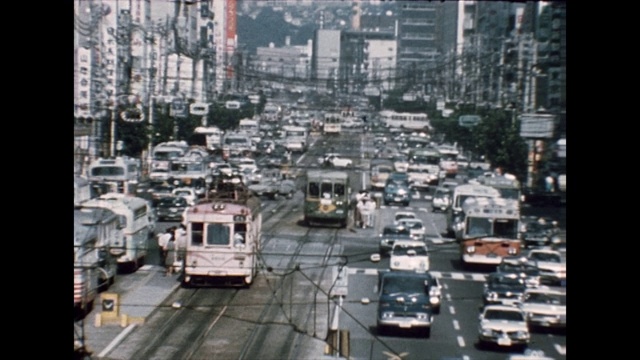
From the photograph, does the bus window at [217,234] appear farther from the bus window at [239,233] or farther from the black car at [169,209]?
the black car at [169,209]

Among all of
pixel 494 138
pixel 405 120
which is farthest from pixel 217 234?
pixel 405 120

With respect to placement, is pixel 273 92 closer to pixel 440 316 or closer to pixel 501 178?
pixel 501 178

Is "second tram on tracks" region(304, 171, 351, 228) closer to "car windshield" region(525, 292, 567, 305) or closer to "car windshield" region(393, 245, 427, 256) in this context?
"car windshield" region(393, 245, 427, 256)

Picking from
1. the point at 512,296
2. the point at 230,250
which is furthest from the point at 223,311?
the point at 512,296

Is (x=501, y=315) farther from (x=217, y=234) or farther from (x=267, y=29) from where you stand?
(x=267, y=29)

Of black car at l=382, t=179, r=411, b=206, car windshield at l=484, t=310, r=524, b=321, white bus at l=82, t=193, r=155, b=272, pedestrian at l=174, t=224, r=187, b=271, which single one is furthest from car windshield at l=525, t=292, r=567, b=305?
black car at l=382, t=179, r=411, b=206

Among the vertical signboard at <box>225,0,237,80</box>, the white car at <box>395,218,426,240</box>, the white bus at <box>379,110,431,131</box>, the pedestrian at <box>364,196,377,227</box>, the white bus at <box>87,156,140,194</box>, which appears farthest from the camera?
the white bus at <box>379,110,431,131</box>
